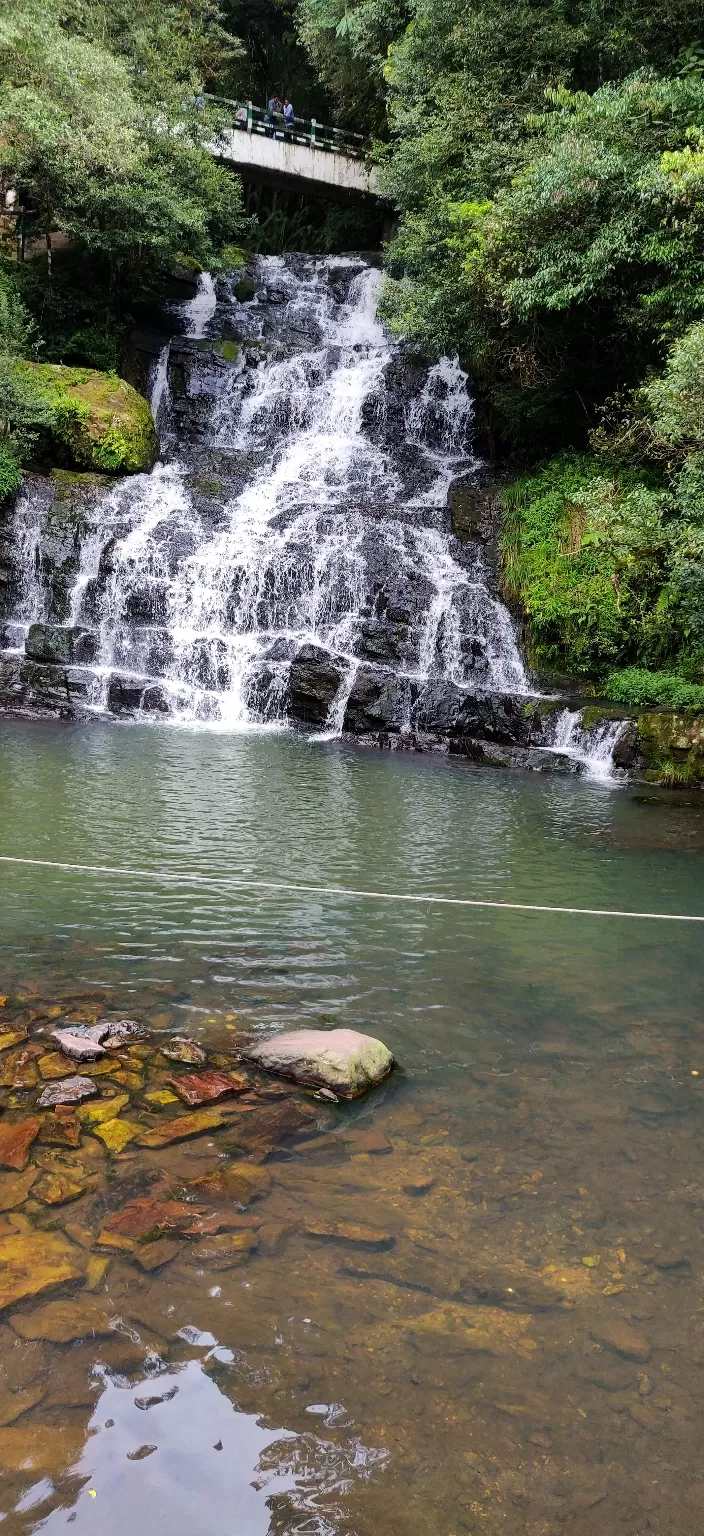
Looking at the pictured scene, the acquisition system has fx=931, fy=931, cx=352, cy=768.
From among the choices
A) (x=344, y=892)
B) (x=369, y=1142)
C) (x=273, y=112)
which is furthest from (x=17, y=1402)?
(x=273, y=112)

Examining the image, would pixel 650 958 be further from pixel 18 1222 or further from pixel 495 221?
pixel 495 221

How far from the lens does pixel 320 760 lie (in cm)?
1196

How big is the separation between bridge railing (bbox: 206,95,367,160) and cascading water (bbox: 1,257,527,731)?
29.3ft

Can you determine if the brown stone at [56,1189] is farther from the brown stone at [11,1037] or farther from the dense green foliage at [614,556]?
the dense green foliage at [614,556]

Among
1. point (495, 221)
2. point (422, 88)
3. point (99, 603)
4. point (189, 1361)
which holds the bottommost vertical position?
point (189, 1361)

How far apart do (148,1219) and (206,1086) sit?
2.59 feet

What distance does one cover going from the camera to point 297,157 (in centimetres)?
2656

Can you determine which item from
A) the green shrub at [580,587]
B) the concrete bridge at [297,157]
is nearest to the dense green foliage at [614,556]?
the green shrub at [580,587]

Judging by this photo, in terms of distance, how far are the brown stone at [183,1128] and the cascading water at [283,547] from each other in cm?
1092

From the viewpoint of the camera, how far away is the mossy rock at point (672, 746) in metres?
11.9

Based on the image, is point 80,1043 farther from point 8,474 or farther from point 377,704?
point 8,474

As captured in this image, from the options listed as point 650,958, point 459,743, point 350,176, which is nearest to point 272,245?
point 350,176

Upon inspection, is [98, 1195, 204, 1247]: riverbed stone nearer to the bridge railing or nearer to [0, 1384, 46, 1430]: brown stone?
[0, 1384, 46, 1430]: brown stone

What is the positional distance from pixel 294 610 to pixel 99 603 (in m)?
3.28
